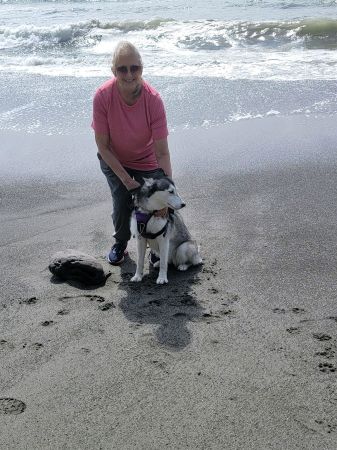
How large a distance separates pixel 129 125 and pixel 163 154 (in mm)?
359

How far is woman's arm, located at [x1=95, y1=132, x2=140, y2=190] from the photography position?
4883 mm

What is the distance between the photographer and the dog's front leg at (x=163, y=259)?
4988 mm

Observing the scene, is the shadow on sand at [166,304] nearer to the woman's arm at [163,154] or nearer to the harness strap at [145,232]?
the harness strap at [145,232]

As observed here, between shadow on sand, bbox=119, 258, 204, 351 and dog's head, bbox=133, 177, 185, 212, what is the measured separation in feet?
2.11

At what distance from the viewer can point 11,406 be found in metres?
3.37

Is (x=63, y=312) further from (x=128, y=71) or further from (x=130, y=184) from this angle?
(x=128, y=71)

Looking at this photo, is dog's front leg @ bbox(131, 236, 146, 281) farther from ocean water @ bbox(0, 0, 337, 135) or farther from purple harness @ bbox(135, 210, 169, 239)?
ocean water @ bbox(0, 0, 337, 135)

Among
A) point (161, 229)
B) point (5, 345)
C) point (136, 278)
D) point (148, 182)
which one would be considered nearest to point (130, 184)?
point (148, 182)

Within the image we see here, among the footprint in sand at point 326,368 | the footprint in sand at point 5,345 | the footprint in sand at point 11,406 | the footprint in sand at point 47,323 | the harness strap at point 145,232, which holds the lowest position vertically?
the footprint in sand at point 326,368

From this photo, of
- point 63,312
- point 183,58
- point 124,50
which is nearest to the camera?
point 63,312

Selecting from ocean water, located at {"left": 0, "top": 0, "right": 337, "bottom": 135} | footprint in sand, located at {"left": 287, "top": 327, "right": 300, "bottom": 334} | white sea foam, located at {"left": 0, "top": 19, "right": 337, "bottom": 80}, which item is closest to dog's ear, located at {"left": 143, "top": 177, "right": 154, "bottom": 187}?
footprint in sand, located at {"left": 287, "top": 327, "right": 300, "bottom": 334}

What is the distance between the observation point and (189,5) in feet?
64.3

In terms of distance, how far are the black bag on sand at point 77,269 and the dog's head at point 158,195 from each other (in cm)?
64

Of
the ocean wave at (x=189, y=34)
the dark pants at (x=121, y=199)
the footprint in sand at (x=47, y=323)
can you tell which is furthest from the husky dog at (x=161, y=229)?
the ocean wave at (x=189, y=34)
